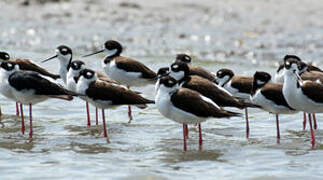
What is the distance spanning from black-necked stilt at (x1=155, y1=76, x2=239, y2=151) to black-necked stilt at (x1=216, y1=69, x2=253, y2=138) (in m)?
1.27

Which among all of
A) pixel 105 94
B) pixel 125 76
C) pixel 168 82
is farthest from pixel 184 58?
pixel 168 82

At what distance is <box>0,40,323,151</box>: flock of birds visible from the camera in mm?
9016

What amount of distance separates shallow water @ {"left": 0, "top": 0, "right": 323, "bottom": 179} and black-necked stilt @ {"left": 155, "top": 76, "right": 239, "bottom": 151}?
21.4 inches

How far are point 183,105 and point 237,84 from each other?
1.67 meters

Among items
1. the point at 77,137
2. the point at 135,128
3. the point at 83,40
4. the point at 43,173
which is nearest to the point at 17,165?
the point at 43,173

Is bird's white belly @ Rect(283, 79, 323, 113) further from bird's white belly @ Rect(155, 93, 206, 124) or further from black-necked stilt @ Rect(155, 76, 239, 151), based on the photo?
bird's white belly @ Rect(155, 93, 206, 124)

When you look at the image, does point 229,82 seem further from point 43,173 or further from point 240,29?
point 240,29

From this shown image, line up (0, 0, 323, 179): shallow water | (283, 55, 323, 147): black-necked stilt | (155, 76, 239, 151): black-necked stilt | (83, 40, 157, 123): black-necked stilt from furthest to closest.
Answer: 1. (83, 40, 157, 123): black-necked stilt
2. (283, 55, 323, 147): black-necked stilt
3. (155, 76, 239, 151): black-necked stilt
4. (0, 0, 323, 179): shallow water

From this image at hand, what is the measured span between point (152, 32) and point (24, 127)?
7.01 metres

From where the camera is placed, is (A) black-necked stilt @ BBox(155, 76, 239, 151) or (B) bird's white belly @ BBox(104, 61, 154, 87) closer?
(A) black-necked stilt @ BBox(155, 76, 239, 151)

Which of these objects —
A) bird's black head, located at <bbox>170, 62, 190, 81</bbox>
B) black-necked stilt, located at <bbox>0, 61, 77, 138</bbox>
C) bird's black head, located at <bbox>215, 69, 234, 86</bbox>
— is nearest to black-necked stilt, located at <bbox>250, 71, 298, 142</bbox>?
bird's black head, located at <bbox>215, 69, 234, 86</bbox>

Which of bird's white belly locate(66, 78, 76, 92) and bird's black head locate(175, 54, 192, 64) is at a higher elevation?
bird's black head locate(175, 54, 192, 64)

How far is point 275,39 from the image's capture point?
16062 millimetres

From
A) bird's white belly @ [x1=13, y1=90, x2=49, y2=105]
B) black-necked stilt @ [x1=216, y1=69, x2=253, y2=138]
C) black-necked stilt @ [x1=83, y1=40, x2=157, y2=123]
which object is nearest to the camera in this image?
bird's white belly @ [x1=13, y1=90, x2=49, y2=105]
